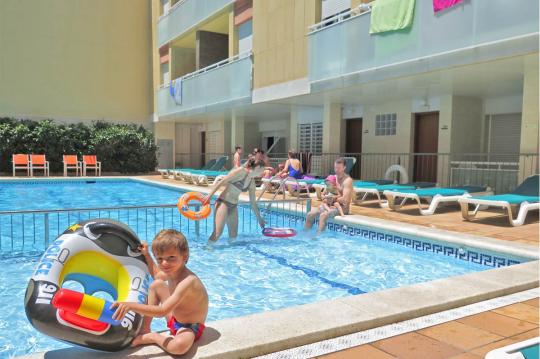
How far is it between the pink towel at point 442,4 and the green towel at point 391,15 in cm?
62

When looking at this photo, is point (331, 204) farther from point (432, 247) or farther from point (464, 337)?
point (464, 337)

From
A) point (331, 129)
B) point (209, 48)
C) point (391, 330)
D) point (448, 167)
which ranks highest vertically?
point (209, 48)

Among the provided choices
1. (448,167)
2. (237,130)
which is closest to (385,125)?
(448,167)

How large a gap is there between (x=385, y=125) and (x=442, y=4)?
23.1ft

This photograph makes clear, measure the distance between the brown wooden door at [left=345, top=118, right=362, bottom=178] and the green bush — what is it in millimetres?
11380

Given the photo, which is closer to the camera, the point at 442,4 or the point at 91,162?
the point at 442,4

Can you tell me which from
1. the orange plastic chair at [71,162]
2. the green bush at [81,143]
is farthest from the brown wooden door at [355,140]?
the orange plastic chair at [71,162]

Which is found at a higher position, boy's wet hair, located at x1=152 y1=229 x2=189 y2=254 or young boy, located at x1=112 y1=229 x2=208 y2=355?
boy's wet hair, located at x1=152 y1=229 x2=189 y2=254

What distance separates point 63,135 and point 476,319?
2242 centimetres

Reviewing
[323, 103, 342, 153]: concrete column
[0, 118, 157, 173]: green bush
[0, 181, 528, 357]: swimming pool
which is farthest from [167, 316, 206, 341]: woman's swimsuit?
[0, 118, 157, 173]: green bush

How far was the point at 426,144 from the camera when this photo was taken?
1499 cm

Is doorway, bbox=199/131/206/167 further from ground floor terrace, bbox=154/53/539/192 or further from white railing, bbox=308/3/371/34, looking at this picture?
white railing, bbox=308/3/371/34

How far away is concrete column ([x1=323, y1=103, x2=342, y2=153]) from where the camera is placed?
15.4m

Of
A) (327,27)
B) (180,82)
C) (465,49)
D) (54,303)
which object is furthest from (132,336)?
(180,82)
